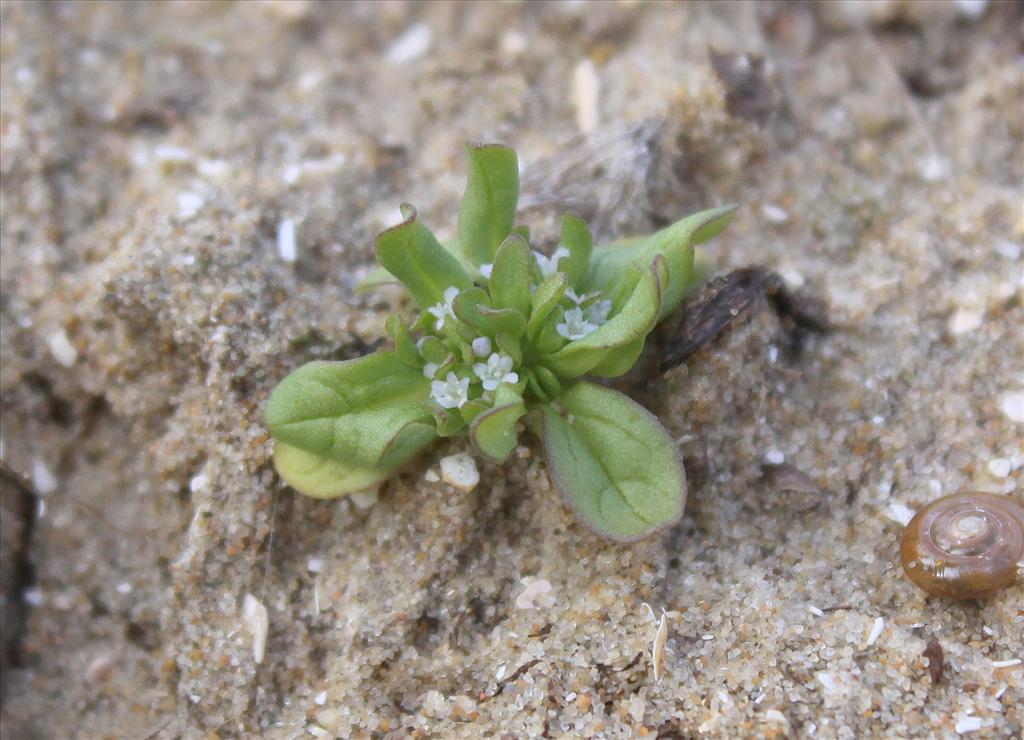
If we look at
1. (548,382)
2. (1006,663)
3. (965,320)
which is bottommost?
(1006,663)

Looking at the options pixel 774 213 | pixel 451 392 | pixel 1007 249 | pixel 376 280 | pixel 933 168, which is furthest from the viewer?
pixel 933 168

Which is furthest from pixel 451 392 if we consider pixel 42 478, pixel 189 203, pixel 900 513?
pixel 42 478

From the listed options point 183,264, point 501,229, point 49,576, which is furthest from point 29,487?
point 501,229

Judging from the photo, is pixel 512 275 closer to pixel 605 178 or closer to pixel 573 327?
pixel 573 327

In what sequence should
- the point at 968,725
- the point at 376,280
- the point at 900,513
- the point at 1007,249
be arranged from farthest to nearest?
the point at 1007,249 < the point at 376,280 < the point at 900,513 < the point at 968,725

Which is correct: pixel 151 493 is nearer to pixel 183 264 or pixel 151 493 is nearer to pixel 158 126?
pixel 183 264

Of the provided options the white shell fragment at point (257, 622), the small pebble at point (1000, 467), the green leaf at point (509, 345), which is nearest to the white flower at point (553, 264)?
the green leaf at point (509, 345)

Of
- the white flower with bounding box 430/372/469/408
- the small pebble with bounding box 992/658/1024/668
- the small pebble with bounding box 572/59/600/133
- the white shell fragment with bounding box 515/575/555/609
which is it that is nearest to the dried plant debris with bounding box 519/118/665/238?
the small pebble with bounding box 572/59/600/133

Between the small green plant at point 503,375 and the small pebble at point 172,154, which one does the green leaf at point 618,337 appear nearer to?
the small green plant at point 503,375

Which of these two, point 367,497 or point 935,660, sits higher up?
point 367,497
